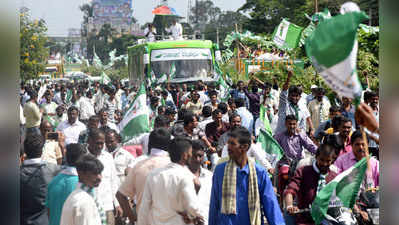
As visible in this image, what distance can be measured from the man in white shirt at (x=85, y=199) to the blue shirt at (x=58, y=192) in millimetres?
339

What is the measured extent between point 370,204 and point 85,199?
247cm

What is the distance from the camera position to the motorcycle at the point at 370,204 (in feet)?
17.5

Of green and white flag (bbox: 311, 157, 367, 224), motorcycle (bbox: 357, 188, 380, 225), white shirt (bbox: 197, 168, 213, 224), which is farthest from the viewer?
white shirt (bbox: 197, 168, 213, 224)

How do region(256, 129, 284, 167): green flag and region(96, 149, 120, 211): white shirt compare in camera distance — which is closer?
region(96, 149, 120, 211): white shirt

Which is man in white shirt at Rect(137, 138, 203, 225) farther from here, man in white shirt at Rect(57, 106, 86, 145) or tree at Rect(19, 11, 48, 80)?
tree at Rect(19, 11, 48, 80)

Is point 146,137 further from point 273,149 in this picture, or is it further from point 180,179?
point 180,179

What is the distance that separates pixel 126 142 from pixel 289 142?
6.53ft

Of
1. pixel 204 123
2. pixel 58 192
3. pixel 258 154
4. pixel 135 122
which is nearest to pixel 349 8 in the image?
pixel 58 192

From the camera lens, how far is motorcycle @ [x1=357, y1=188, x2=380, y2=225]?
17.5ft

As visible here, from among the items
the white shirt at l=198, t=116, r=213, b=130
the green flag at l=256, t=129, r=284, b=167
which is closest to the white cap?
the green flag at l=256, t=129, r=284, b=167

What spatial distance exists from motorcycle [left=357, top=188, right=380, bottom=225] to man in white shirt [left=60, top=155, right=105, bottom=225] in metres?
2.27

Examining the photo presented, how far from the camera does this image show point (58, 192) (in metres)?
5.19

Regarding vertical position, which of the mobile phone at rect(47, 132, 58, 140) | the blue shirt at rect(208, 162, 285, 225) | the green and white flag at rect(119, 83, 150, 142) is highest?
the green and white flag at rect(119, 83, 150, 142)
